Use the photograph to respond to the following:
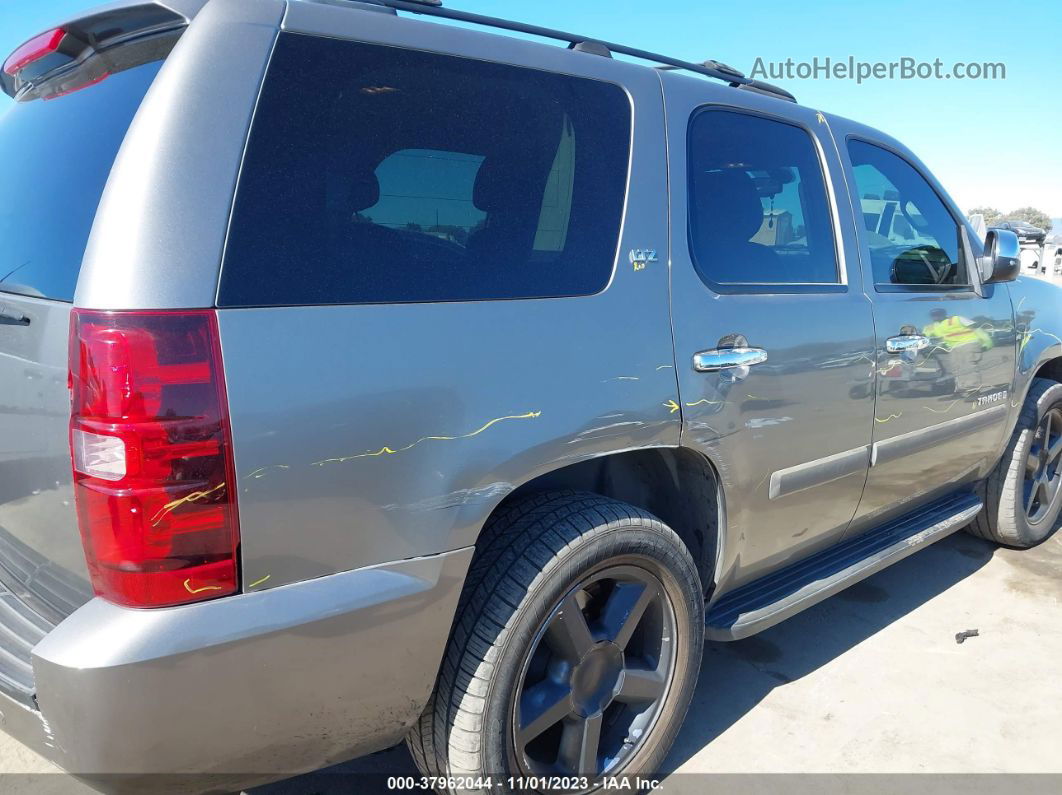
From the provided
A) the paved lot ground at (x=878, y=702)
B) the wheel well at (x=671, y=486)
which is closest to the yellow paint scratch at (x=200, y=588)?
the wheel well at (x=671, y=486)

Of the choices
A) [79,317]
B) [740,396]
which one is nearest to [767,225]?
[740,396]

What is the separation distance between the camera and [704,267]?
7.34 ft

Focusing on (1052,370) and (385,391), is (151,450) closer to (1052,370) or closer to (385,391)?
(385,391)

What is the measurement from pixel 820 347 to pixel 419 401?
4.79 feet

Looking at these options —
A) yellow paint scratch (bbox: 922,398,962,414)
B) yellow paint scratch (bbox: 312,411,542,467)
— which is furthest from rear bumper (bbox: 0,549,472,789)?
yellow paint scratch (bbox: 922,398,962,414)

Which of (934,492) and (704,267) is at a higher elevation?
(704,267)

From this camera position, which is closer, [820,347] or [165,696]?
[165,696]

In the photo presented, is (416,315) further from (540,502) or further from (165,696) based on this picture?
(165,696)

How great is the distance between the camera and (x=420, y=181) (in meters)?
1.71

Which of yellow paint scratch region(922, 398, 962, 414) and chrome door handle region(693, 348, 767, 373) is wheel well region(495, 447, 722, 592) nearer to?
chrome door handle region(693, 348, 767, 373)

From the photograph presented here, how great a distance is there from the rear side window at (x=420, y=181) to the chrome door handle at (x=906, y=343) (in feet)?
4.21

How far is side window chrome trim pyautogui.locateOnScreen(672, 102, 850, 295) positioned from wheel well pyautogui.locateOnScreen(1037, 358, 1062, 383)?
2008 millimetres

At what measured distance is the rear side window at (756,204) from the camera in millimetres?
2303

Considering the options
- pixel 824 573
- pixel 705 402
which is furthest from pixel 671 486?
pixel 824 573
